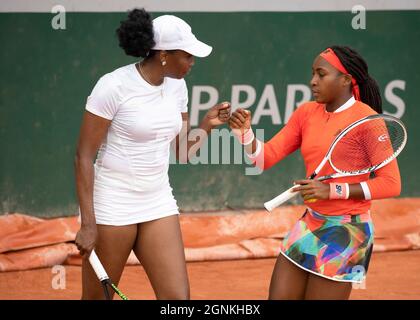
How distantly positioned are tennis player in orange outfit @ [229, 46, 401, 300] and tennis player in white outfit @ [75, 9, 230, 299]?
560 millimetres

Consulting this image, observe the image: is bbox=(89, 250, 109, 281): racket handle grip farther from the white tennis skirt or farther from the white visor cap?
the white visor cap

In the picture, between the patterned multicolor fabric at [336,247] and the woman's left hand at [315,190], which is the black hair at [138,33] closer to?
the woman's left hand at [315,190]

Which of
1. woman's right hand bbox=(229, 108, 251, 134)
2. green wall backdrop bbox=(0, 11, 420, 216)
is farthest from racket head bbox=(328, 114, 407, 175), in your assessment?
green wall backdrop bbox=(0, 11, 420, 216)

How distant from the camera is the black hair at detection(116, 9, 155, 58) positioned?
15.4 ft

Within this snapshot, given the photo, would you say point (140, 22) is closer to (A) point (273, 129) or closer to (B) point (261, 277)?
(B) point (261, 277)

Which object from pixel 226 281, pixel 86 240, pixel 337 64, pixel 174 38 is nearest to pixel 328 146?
pixel 337 64

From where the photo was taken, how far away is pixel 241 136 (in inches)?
197

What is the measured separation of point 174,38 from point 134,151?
0.58m

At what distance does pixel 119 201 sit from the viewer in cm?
479

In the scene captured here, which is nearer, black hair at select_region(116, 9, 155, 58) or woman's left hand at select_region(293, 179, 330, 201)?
woman's left hand at select_region(293, 179, 330, 201)

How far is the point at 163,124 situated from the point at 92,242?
672 mm

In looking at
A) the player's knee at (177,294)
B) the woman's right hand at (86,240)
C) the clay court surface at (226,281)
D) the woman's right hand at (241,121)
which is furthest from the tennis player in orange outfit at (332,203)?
the clay court surface at (226,281)

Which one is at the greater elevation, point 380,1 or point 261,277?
point 380,1

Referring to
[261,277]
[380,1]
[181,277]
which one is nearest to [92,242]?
[181,277]
